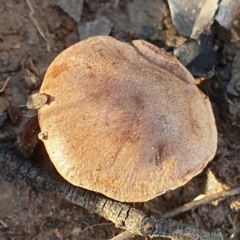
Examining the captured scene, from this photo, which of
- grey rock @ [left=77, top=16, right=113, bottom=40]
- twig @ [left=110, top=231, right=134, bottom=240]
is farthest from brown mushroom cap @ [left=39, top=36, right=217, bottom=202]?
grey rock @ [left=77, top=16, right=113, bottom=40]

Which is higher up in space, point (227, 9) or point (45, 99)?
point (227, 9)

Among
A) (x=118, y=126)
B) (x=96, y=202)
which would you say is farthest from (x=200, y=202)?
(x=118, y=126)

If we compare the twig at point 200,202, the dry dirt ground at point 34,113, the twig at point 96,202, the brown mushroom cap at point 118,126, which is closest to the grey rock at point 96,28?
the dry dirt ground at point 34,113

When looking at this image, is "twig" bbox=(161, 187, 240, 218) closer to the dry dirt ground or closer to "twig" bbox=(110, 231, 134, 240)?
the dry dirt ground

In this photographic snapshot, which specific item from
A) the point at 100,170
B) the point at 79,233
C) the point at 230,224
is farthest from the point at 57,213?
the point at 230,224

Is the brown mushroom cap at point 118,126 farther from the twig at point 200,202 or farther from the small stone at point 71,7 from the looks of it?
the small stone at point 71,7

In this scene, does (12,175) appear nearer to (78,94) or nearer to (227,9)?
(78,94)
